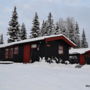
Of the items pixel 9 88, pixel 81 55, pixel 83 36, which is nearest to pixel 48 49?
pixel 81 55

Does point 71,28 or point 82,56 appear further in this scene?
point 71,28

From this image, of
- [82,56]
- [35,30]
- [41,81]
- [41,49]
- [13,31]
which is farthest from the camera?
[35,30]

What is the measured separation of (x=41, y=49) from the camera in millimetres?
30641

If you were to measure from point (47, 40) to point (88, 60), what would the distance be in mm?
16457

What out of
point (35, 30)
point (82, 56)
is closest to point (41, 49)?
point (82, 56)

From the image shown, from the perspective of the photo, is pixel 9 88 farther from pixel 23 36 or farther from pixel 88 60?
pixel 23 36

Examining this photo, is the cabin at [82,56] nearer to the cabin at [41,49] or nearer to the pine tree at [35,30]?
the cabin at [41,49]

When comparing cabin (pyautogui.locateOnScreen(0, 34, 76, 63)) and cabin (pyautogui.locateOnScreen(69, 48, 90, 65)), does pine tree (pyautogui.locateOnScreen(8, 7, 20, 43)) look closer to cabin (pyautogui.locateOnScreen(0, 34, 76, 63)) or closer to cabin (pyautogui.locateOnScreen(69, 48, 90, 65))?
cabin (pyautogui.locateOnScreen(69, 48, 90, 65))

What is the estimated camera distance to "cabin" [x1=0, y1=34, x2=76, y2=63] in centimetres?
3053

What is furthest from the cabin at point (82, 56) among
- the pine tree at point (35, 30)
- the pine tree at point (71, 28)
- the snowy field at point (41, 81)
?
the pine tree at point (71, 28)

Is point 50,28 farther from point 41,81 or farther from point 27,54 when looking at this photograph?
point 41,81

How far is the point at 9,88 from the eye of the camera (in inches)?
412

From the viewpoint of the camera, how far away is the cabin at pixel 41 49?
30531mm

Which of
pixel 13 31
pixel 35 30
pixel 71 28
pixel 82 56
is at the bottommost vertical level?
pixel 82 56
